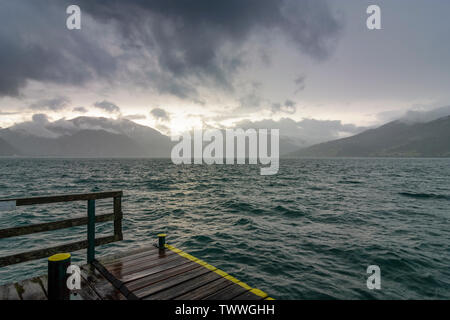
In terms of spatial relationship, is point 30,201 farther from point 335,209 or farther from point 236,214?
point 335,209

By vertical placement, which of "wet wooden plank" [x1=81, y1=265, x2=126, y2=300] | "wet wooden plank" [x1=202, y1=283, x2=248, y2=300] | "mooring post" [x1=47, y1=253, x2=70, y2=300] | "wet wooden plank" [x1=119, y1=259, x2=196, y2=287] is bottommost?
"wet wooden plank" [x1=202, y1=283, x2=248, y2=300]

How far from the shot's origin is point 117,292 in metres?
4.96

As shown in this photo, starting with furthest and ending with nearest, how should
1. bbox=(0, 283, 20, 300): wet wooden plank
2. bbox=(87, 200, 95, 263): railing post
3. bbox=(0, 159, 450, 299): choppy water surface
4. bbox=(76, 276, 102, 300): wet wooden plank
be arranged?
1. bbox=(0, 159, 450, 299): choppy water surface
2. bbox=(87, 200, 95, 263): railing post
3. bbox=(76, 276, 102, 300): wet wooden plank
4. bbox=(0, 283, 20, 300): wet wooden plank

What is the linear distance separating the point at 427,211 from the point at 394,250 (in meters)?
12.1

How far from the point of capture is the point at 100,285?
5191 millimetres

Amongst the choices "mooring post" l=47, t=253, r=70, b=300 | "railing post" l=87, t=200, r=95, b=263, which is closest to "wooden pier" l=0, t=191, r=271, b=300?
"railing post" l=87, t=200, r=95, b=263

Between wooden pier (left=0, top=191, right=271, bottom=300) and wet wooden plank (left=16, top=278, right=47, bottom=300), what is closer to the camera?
wet wooden plank (left=16, top=278, right=47, bottom=300)

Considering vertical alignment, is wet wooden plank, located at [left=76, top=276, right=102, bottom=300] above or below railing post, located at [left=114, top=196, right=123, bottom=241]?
below

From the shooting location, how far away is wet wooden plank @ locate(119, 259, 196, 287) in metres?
5.48

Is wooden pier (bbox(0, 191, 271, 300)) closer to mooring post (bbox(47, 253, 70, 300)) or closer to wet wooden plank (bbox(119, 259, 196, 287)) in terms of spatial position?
wet wooden plank (bbox(119, 259, 196, 287))

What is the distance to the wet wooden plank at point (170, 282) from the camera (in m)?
4.91

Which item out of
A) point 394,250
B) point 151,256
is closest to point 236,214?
point 394,250

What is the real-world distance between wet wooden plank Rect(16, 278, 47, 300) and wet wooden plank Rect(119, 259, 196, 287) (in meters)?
1.55

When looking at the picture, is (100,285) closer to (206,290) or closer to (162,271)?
(162,271)
